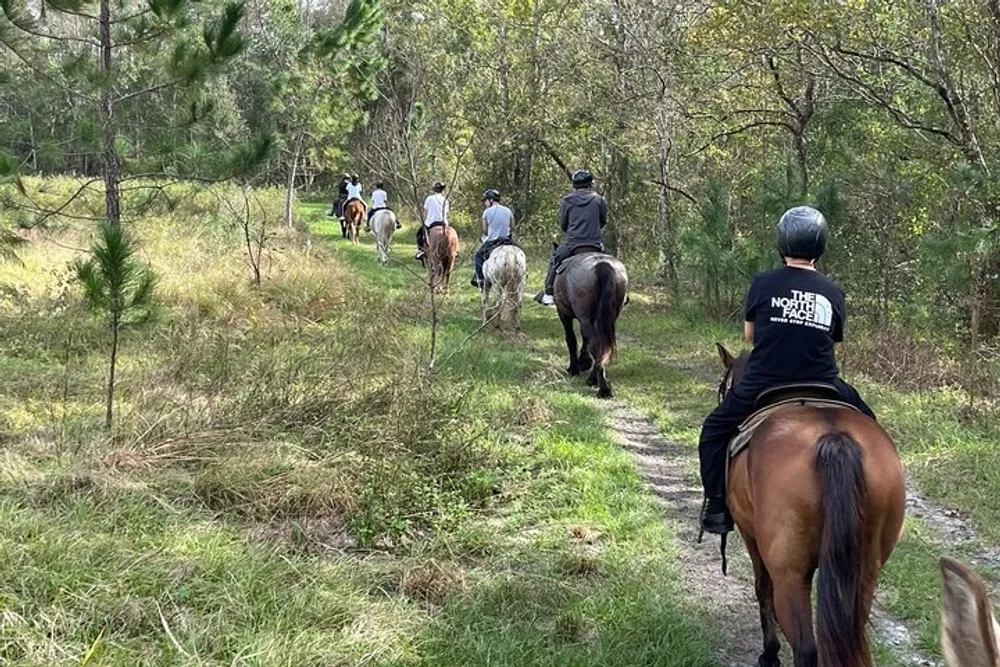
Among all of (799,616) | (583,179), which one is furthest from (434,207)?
(799,616)

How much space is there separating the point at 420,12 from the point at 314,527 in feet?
58.8

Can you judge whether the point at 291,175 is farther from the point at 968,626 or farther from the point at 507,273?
the point at 968,626

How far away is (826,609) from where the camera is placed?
3.06 metres

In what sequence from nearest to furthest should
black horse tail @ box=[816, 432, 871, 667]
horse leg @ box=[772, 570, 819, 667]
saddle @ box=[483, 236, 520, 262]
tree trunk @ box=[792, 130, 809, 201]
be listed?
black horse tail @ box=[816, 432, 871, 667], horse leg @ box=[772, 570, 819, 667], tree trunk @ box=[792, 130, 809, 201], saddle @ box=[483, 236, 520, 262]

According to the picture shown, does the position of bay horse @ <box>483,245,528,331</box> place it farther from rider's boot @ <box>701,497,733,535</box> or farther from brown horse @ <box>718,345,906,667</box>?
brown horse @ <box>718,345,906,667</box>

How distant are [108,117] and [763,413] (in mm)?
5078

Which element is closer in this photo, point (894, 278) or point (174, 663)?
point (174, 663)

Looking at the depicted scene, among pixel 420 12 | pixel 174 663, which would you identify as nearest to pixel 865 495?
pixel 174 663

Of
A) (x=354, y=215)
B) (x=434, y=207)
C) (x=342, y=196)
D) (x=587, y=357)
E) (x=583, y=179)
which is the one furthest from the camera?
(x=342, y=196)

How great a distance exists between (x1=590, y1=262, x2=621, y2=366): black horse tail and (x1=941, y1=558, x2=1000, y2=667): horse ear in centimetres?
777

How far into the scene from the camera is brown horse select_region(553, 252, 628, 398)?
869 centimetres

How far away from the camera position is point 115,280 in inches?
208

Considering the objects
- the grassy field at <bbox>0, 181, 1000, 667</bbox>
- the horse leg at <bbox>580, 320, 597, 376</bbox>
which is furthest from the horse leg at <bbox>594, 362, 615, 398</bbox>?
the grassy field at <bbox>0, 181, 1000, 667</bbox>

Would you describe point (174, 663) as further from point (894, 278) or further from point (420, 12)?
point (420, 12)
